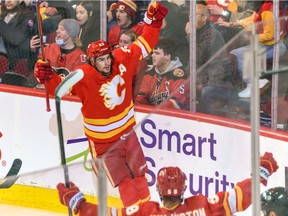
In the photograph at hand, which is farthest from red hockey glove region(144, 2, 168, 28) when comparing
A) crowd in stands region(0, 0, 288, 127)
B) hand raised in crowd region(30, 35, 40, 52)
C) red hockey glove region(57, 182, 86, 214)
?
red hockey glove region(57, 182, 86, 214)

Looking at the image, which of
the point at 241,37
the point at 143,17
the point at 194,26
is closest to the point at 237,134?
the point at 241,37

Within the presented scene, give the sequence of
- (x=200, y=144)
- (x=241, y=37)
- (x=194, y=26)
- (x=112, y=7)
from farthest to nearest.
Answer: (x=112, y=7) → (x=194, y=26) → (x=200, y=144) → (x=241, y=37)

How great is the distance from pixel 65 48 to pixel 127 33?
506 mm

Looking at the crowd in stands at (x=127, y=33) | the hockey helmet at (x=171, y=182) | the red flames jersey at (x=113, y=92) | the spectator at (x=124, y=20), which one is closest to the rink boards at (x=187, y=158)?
the hockey helmet at (x=171, y=182)

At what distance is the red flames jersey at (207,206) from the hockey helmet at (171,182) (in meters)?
0.07

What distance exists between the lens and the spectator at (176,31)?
20.9 ft

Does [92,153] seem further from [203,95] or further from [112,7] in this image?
[203,95]

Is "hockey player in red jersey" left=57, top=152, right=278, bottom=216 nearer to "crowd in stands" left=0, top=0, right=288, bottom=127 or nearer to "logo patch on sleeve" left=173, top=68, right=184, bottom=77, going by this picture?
"crowd in stands" left=0, top=0, right=288, bottom=127

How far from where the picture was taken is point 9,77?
7102 millimetres

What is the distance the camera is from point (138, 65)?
20.6 ft

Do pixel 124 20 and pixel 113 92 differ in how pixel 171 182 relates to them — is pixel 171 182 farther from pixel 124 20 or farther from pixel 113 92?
pixel 124 20

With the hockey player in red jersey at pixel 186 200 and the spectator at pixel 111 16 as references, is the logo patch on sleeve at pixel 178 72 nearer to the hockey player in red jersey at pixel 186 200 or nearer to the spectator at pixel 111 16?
the spectator at pixel 111 16

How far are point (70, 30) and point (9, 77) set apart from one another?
611 mm

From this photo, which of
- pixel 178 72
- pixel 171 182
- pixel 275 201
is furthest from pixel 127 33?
pixel 171 182
